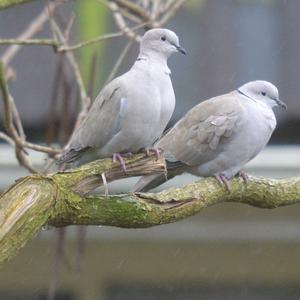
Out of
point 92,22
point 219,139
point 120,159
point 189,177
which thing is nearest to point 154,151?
point 120,159

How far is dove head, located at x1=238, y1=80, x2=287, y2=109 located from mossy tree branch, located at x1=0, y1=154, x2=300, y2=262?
633 millimetres

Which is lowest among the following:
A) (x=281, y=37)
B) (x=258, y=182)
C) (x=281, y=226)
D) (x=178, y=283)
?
(x=178, y=283)

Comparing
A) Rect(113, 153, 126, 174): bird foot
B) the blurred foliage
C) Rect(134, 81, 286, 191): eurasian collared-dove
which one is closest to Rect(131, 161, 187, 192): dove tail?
Rect(134, 81, 286, 191): eurasian collared-dove

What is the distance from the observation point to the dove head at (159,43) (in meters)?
4.39

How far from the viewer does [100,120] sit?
4.29 metres

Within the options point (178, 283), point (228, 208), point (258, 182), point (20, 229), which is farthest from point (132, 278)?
point (20, 229)

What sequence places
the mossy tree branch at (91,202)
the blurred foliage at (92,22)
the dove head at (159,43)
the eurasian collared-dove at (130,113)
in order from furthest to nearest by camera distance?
the blurred foliage at (92,22)
the dove head at (159,43)
the eurasian collared-dove at (130,113)
the mossy tree branch at (91,202)

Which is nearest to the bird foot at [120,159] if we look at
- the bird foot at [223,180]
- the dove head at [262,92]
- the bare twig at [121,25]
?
the bird foot at [223,180]

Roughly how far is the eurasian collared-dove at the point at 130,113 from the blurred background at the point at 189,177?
11.0 feet

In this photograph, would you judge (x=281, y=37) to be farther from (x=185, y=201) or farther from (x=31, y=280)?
(x=185, y=201)

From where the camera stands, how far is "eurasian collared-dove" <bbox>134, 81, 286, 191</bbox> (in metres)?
4.64

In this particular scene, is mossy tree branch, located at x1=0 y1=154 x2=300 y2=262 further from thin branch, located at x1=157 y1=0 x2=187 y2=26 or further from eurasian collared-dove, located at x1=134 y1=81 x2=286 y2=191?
thin branch, located at x1=157 y1=0 x2=187 y2=26

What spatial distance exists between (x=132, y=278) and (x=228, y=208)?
1.12 meters

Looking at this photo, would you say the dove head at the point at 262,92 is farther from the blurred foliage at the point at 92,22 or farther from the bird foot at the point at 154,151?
the blurred foliage at the point at 92,22
